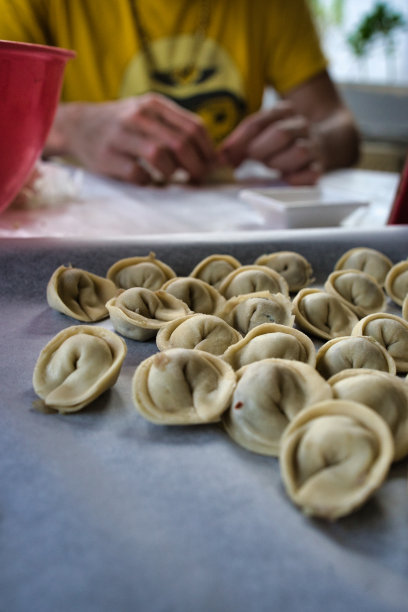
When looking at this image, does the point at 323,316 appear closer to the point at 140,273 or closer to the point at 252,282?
the point at 252,282

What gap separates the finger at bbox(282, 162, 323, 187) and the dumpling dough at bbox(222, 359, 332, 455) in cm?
115

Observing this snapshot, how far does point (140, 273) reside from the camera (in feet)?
3.30

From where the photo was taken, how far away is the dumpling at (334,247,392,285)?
1.09 m

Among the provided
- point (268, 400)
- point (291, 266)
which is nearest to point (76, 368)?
point (268, 400)

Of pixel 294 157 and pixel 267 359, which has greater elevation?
pixel 267 359

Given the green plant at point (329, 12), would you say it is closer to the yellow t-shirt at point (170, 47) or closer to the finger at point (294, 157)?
the yellow t-shirt at point (170, 47)

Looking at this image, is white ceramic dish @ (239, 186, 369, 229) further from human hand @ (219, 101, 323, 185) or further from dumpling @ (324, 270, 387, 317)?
human hand @ (219, 101, 323, 185)

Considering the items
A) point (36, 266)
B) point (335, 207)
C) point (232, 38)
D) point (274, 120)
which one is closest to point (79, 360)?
point (36, 266)

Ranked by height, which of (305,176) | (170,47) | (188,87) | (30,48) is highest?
(30,48)

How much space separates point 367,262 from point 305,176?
2.26ft

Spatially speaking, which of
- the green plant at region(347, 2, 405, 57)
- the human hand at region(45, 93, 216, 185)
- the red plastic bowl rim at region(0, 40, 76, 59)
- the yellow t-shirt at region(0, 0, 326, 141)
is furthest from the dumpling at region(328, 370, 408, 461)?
the green plant at region(347, 2, 405, 57)

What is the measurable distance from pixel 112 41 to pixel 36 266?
1399 millimetres

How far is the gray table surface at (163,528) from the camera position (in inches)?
16.5

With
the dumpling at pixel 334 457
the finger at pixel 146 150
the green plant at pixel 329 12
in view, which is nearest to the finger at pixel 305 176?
the finger at pixel 146 150
